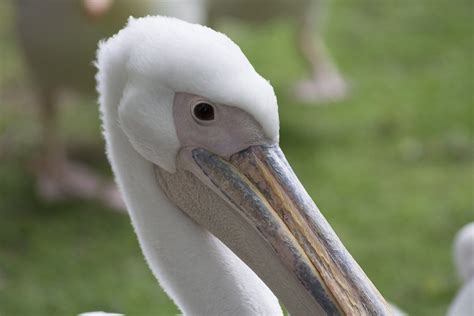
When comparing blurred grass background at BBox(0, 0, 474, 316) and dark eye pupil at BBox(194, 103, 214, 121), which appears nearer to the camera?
dark eye pupil at BBox(194, 103, 214, 121)

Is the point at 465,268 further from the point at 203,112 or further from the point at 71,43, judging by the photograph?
the point at 71,43

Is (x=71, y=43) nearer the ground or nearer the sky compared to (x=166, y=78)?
nearer the sky

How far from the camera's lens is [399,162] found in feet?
19.7

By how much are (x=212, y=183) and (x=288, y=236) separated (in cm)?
24

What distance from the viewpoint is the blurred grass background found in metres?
4.82

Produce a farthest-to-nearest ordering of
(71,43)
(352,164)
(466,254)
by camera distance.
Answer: (352,164) → (71,43) → (466,254)

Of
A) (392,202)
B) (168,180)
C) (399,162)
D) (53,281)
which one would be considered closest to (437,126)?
(399,162)

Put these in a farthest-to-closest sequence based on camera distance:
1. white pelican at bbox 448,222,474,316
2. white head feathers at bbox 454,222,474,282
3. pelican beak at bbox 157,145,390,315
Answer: white head feathers at bbox 454,222,474,282
white pelican at bbox 448,222,474,316
pelican beak at bbox 157,145,390,315

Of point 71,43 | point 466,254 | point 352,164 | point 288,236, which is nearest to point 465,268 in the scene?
point 466,254

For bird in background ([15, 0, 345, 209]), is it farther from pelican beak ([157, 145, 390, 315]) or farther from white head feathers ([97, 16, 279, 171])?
pelican beak ([157, 145, 390, 315])

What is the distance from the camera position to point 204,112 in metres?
2.44

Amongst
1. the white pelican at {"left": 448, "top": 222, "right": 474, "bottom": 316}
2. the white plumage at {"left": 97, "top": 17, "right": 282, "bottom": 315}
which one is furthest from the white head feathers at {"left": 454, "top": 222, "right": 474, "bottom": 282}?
the white plumage at {"left": 97, "top": 17, "right": 282, "bottom": 315}

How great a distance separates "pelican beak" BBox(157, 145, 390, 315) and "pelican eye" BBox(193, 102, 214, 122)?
89 mm

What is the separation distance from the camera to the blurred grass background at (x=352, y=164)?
4816mm
